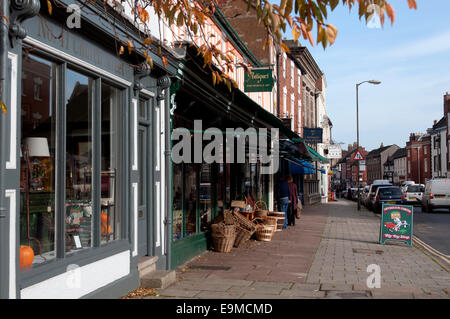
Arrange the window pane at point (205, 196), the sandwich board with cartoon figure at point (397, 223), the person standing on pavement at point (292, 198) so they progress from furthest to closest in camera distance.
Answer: the person standing on pavement at point (292, 198) < the sandwich board with cartoon figure at point (397, 223) < the window pane at point (205, 196)

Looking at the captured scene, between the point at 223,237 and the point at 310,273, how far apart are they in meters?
2.71

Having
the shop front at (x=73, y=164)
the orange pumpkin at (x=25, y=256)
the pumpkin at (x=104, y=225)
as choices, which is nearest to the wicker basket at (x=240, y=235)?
the shop front at (x=73, y=164)

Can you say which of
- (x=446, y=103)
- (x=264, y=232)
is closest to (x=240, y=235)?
(x=264, y=232)

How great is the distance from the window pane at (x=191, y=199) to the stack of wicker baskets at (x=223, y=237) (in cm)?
53

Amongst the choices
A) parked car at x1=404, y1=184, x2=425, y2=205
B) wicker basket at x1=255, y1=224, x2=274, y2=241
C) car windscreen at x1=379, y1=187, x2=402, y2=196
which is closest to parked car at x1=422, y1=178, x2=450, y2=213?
car windscreen at x1=379, y1=187, x2=402, y2=196

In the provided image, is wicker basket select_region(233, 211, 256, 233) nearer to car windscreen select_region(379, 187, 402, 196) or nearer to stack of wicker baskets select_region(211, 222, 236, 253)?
stack of wicker baskets select_region(211, 222, 236, 253)

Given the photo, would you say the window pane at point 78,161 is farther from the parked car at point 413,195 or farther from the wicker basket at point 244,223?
the parked car at point 413,195

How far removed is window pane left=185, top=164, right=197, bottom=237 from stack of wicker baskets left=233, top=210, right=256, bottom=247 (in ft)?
4.19

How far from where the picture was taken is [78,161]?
5961 millimetres

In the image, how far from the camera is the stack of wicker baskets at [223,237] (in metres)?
10.8

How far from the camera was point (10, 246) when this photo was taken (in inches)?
173

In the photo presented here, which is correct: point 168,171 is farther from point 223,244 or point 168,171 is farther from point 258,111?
point 258,111

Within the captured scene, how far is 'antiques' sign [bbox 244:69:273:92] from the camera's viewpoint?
14789 mm
